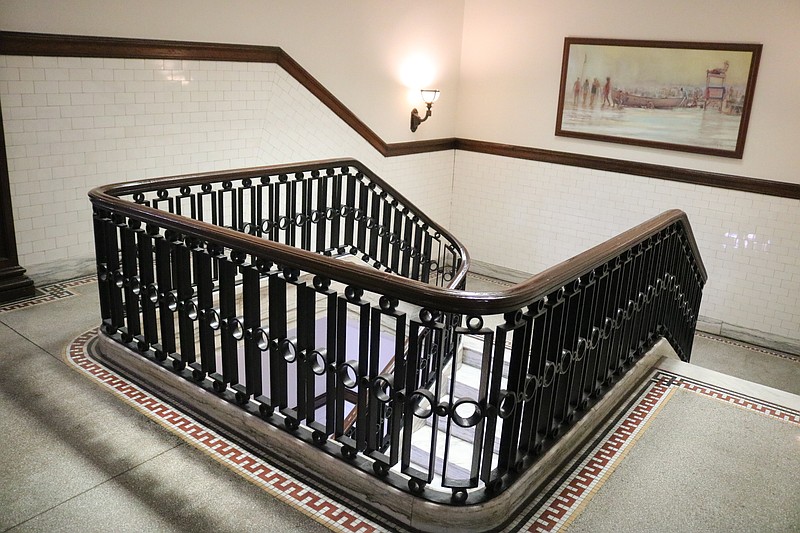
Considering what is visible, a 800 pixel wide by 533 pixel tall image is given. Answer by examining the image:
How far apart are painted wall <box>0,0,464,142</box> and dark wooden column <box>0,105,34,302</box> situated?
1077 mm

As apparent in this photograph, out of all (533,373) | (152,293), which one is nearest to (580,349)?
(533,373)

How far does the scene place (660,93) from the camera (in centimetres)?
773

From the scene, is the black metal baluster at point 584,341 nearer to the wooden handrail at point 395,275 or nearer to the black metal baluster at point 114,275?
the wooden handrail at point 395,275

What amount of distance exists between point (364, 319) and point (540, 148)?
6.59 metres

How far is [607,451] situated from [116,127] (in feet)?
14.7

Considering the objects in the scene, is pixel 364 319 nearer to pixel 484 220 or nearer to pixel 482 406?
pixel 482 406

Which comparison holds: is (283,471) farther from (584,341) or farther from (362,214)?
(362,214)

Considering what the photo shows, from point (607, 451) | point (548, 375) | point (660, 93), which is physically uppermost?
point (660, 93)

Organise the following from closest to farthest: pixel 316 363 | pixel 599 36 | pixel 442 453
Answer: pixel 316 363
pixel 442 453
pixel 599 36

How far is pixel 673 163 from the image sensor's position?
7.80 m

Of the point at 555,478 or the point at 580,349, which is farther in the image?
the point at 580,349

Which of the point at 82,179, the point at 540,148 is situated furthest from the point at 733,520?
the point at 540,148

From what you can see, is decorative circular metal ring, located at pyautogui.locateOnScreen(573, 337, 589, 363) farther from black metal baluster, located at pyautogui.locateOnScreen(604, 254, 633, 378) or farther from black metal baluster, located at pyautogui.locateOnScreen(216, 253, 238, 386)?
black metal baluster, located at pyautogui.locateOnScreen(216, 253, 238, 386)

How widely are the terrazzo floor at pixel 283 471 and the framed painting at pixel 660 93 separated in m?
4.22
